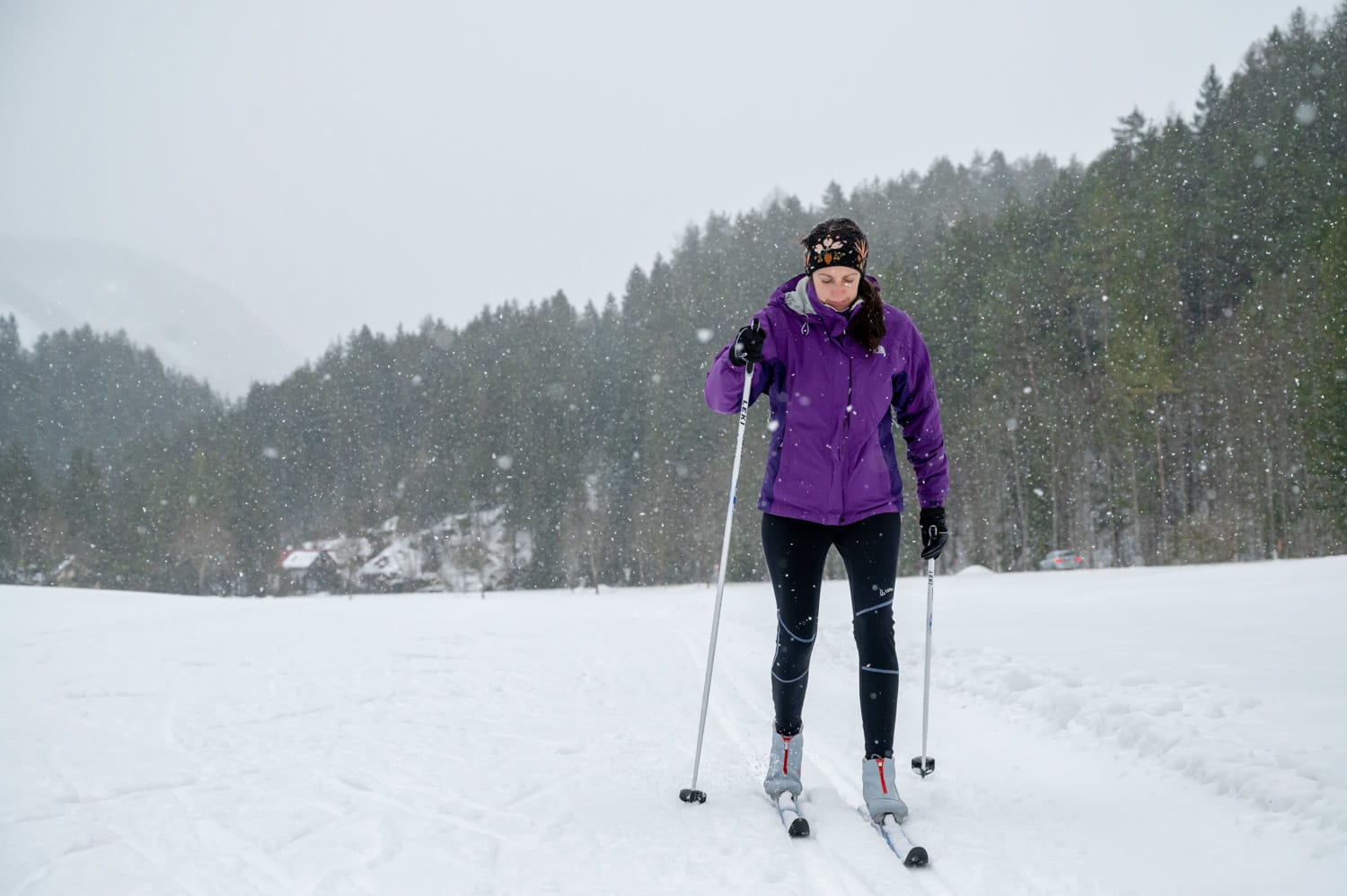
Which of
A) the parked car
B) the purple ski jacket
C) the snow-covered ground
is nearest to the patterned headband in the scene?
the purple ski jacket

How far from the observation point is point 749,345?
3.22 meters

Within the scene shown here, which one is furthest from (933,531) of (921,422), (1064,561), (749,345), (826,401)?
(1064,561)

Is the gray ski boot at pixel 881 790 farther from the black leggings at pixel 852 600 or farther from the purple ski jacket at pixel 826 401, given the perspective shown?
the purple ski jacket at pixel 826 401

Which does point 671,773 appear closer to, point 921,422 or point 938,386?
point 921,422

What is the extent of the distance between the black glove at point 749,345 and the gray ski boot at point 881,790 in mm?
1635

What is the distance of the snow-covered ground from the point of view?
2416 millimetres

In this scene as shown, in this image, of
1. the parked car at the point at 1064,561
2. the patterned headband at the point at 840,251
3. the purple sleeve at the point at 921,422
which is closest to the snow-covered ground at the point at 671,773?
the purple sleeve at the point at 921,422

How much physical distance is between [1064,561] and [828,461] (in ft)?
108

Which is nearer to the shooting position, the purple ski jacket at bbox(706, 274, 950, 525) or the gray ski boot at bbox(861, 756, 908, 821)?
the gray ski boot at bbox(861, 756, 908, 821)

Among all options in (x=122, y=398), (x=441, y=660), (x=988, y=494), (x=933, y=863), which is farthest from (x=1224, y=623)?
(x=122, y=398)

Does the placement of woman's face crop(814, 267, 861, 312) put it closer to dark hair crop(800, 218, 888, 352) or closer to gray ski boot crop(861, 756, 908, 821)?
dark hair crop(800, 218, 888, 352)

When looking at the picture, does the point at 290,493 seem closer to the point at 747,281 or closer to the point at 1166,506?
the point at 747,281

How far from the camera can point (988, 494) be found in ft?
124

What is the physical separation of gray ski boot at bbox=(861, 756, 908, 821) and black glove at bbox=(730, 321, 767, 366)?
163 cm
